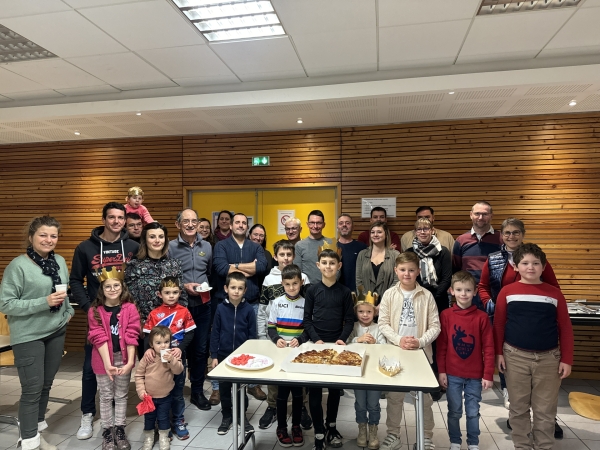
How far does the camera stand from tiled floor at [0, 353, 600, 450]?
3.18 m

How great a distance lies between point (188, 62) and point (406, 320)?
345 cm

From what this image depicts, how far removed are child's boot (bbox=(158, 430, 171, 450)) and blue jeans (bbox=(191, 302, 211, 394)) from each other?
2.61 feet

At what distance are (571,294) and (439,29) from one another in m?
4.02

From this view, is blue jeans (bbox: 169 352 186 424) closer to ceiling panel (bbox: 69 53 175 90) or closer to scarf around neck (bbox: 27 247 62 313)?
scarf around neck (bbox: 27 247 62 313)

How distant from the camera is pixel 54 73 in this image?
4.31 meters

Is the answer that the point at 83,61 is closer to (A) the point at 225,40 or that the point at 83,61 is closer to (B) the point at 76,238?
(A) the point at 225,40

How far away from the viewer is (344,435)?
3.28 metres

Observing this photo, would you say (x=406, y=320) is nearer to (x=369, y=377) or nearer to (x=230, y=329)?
(x=369, y=377)

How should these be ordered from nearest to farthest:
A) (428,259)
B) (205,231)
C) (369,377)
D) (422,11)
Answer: (369,377), (422,11), (428,259), (205,231)

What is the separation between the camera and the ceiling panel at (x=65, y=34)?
3252mm

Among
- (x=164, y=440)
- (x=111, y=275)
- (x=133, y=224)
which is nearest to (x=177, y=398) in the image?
(x=164, y=440)

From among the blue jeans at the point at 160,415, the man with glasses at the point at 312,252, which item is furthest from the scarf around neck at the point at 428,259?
the blue jeans at the point at 160,415

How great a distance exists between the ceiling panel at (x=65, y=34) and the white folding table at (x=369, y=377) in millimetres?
3191

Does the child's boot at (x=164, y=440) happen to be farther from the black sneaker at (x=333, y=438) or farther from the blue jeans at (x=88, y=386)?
the black sneaker at (x=333, y=438)
